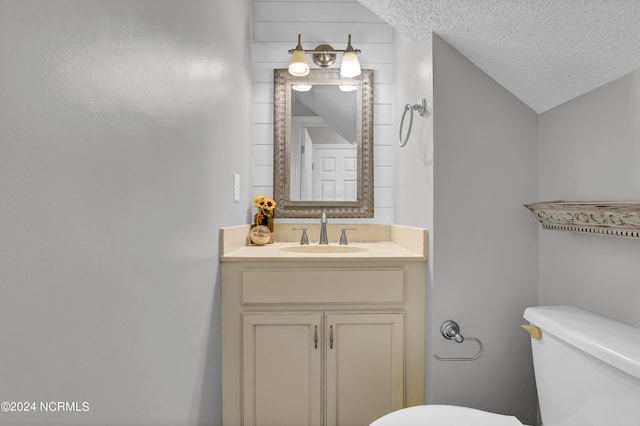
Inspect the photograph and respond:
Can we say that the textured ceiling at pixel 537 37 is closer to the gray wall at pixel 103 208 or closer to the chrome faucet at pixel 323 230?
the gray wall at pixel 103 208

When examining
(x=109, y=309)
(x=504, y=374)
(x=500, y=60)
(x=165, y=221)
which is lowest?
(x=504, y=374)

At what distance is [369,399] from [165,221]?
1077 millimetres

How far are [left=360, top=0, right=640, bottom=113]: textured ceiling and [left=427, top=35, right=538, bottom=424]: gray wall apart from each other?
7 cm

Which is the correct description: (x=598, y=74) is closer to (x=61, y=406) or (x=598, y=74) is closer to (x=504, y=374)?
(x=504, y=374)

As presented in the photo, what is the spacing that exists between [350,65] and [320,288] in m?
1.28

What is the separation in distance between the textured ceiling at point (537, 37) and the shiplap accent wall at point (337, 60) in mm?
680

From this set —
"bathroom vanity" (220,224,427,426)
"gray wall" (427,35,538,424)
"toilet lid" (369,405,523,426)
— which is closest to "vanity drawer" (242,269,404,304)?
"bathroom vanity" (220,224,427,426)

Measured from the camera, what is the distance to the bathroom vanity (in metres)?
1.33

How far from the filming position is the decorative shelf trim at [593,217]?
84 cm

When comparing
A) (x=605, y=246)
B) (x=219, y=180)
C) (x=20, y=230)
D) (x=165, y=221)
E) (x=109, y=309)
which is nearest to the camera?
(x=20, y=230)

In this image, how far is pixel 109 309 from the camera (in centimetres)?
58

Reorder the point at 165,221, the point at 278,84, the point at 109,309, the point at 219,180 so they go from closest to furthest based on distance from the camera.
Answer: the point at 109,309 → the point at 165,221 → the point at 219,180 → the point at 278,84

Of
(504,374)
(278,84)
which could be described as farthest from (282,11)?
(504,374)

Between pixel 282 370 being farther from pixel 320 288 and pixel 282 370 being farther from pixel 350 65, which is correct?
pixel 350 65
